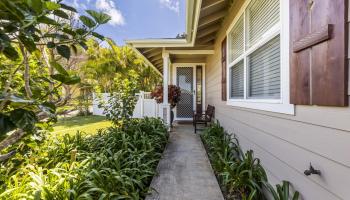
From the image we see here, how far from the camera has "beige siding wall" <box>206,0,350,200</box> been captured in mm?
1350

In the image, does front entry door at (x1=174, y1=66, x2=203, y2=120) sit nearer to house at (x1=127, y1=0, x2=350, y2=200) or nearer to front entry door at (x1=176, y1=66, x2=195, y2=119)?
front entry door at (x1=176, y1=66, x2=195, y2=119)

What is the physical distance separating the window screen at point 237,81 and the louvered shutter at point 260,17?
652 mm

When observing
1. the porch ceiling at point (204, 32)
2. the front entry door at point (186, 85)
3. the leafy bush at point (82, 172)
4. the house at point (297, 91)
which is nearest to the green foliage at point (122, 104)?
the leafy bush at point (82, 172)

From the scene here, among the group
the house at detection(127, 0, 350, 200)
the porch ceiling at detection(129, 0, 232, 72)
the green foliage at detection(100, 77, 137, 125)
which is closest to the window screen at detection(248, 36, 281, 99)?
the house at detection(127, 0, 350, 200)

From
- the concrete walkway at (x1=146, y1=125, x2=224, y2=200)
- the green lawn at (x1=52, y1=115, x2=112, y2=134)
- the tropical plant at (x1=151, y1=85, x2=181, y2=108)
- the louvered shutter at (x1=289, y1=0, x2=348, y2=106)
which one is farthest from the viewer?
the green lawn at (x1=52, y1=115, x2=112, y2=134)

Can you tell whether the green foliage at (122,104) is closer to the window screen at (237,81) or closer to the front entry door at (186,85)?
the window screen at (237,81)

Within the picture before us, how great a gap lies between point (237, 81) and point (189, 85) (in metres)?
4.97

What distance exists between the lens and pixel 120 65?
16.2m

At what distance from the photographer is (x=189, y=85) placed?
923cm

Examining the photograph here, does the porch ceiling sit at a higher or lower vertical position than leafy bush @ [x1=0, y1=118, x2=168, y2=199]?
higher

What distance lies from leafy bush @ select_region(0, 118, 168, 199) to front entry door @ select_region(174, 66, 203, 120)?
4.46 m

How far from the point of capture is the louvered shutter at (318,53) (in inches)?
52.4

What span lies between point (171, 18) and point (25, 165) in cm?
1665

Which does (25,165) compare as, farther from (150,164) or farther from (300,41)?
(300,41)
